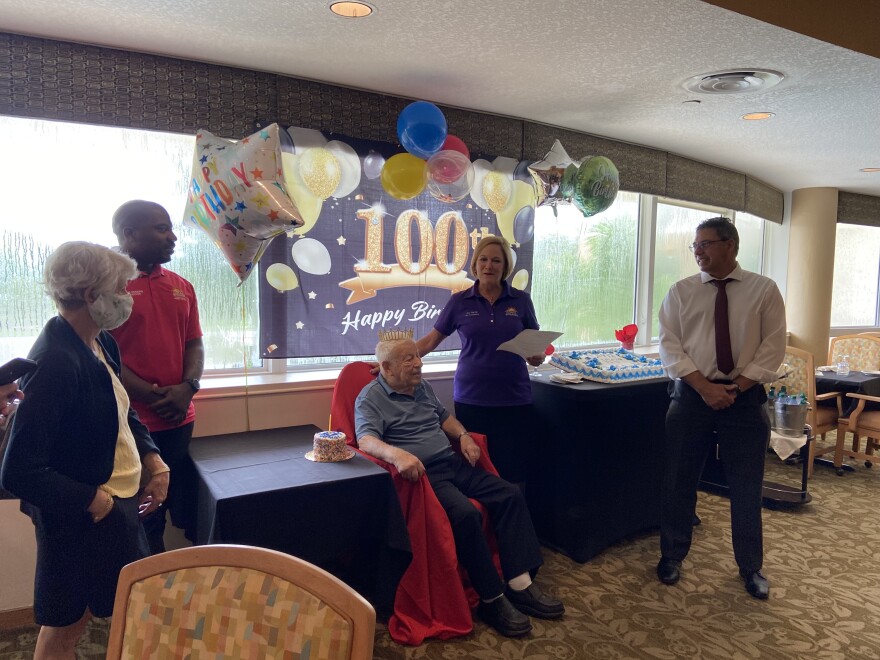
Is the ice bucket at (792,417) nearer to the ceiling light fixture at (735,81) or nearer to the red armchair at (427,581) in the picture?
the ceiling light fixture at (735,81)

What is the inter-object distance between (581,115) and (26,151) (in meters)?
2.74

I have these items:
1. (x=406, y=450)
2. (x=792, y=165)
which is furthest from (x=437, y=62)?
(x=792, y=165)

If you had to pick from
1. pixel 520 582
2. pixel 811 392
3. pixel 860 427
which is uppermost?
pixel 811 392

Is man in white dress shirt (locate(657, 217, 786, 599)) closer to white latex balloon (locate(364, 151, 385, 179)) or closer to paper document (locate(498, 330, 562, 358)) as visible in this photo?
paper document (locate(498, 330, 562, 358))

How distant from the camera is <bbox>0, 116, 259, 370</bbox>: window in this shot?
8.09 ft

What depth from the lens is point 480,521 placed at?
7.54 ft

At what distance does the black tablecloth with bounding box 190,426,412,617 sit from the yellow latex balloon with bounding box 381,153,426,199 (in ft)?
4.07

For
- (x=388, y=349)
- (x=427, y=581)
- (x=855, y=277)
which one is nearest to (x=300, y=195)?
(x=388, y=349)

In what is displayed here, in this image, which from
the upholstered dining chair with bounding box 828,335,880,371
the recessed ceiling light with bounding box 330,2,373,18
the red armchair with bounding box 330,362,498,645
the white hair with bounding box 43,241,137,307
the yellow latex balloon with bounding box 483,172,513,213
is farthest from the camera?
the upholstered dining chair with bounding box 828,335,880,371

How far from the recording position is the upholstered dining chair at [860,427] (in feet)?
13.2

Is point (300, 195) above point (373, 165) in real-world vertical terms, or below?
below

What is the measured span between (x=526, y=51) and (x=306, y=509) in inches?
78.2

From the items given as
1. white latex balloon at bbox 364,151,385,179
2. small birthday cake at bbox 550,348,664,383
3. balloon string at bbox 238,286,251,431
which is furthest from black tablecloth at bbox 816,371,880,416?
balloon string at bbox 238,286,251,431

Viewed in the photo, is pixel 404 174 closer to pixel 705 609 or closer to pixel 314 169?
pixel 314 169
